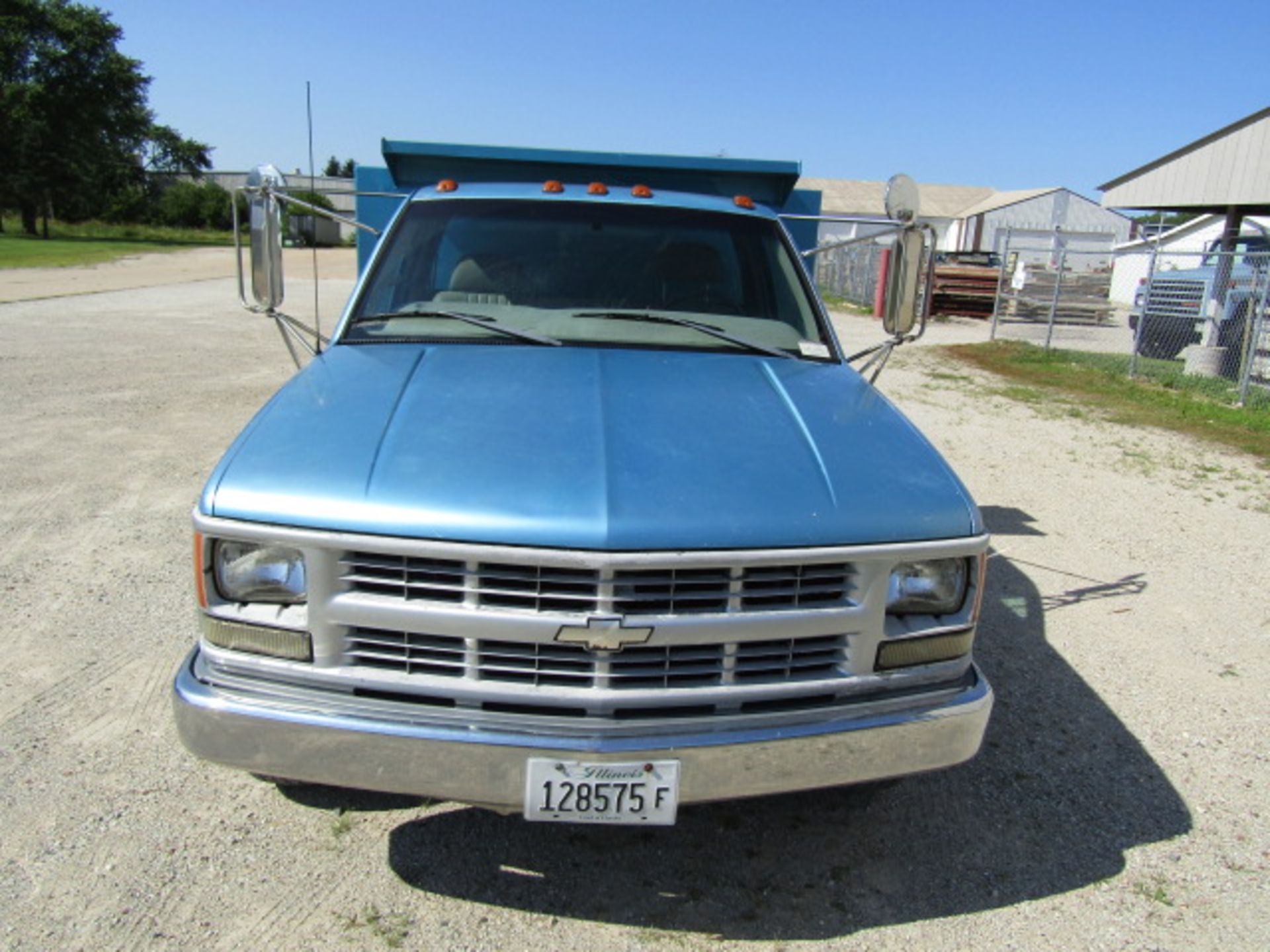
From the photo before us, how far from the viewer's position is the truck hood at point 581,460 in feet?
7.74

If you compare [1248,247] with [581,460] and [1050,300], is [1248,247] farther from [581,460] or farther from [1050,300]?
[581,460]

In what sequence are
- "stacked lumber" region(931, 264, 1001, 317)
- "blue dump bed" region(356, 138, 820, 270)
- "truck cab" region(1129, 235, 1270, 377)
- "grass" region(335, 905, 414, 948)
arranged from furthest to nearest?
1. "stacked lumber" region(931, 264, 1001, 317)
2. "truck cab" region(1129, 235, 1270, 377)
3. "blue dump bed" region(356, 138, 820, 270)
4. "grass" region(335, 905, 414, 948)

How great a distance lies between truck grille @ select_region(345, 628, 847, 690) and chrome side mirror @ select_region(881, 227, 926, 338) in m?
2.09

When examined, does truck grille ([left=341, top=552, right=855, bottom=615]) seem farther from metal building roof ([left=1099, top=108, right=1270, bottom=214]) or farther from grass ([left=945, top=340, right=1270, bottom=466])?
metal building roof ([left=1099, top=108, right=1270, bottom=214])

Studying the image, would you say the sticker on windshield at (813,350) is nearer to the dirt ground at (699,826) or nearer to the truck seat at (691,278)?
the truck seat at (691,278)

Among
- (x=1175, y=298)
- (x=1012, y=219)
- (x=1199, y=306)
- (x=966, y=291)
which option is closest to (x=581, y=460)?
(x=1199, y=306)

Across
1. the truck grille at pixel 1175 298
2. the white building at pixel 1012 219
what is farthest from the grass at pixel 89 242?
the white building at pixel 1012 219

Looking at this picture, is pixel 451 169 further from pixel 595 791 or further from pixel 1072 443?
pixel 1072 443

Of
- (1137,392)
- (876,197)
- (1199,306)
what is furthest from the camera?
(876,197)

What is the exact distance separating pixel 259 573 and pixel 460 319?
1412mm

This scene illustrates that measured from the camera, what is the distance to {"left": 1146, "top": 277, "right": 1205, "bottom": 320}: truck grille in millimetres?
15117

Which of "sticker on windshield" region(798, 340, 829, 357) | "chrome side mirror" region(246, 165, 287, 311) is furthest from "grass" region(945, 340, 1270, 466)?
"chrome side mirror" region(246, 165, 287, 311)

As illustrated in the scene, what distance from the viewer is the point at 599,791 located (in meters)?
2.37

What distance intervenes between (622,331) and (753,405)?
0.77m
